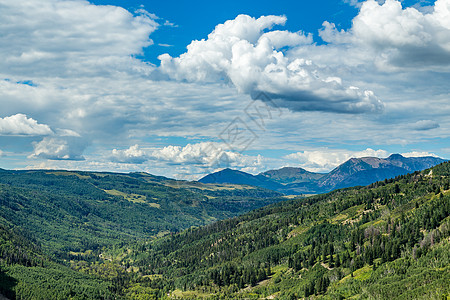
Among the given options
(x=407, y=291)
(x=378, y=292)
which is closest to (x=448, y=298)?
(x=407, y=291)

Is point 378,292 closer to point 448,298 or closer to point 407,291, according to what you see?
point 407,291

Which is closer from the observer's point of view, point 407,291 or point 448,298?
point 448,298

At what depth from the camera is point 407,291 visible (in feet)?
614

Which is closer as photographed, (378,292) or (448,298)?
(448,298)

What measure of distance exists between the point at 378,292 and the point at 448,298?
113 ft

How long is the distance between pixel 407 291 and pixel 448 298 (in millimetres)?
21771

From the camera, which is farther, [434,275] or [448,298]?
[434,275]

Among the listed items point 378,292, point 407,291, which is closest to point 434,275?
point 407,291

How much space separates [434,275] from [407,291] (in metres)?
19.7

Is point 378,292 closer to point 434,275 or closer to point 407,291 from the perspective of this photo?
point 407,291

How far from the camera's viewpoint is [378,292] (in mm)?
193375

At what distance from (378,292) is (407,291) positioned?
1447cm

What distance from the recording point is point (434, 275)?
192750 millimetres
